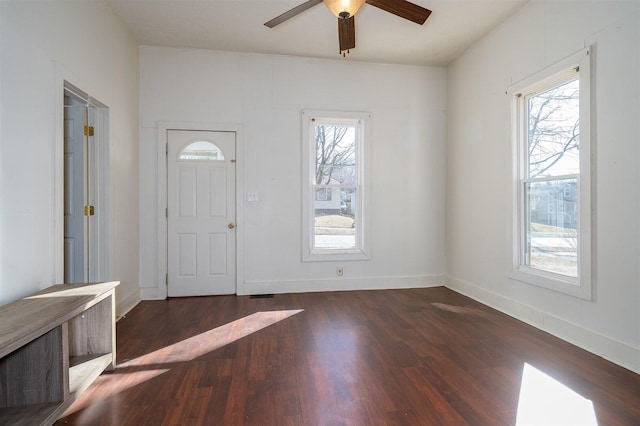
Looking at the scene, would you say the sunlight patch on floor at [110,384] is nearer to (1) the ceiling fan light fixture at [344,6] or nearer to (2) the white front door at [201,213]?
(2) the white front door at [201,213]

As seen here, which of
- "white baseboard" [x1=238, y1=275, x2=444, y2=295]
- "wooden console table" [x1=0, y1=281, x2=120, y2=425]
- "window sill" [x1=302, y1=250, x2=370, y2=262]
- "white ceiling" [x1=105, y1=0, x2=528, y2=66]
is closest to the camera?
"wooden console table" [x1=0, y1=281, x2=120, y2=425]

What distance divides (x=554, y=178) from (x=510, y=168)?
0.51 metres

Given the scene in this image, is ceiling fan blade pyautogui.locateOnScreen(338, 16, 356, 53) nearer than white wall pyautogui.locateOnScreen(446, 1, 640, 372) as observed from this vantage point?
No

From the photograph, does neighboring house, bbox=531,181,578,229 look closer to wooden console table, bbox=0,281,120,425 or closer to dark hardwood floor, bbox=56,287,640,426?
dark hardwood floor, bbox=56,287,640,426

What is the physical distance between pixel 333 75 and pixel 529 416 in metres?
4.07

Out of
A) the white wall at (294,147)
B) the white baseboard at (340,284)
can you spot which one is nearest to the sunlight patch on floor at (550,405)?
the white baseboard at (340,284)

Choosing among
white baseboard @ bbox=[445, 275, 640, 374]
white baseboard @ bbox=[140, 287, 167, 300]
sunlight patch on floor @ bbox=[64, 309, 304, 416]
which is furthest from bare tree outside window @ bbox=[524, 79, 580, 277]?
white baseboard @ bbox=[140, 287, 167, 300]

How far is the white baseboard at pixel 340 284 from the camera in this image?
4.22 m

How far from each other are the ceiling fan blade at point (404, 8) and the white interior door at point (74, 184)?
110 inches

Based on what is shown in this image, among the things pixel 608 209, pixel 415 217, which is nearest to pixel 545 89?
pixel 608 209

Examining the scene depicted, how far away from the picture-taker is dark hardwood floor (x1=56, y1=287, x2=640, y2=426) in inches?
69.3

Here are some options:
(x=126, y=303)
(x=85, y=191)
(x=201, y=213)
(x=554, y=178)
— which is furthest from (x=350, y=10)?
(x=126, y=303)

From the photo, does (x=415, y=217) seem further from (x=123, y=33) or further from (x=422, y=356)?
(x=123, y=33)

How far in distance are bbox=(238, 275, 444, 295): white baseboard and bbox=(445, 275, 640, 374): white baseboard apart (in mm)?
602
